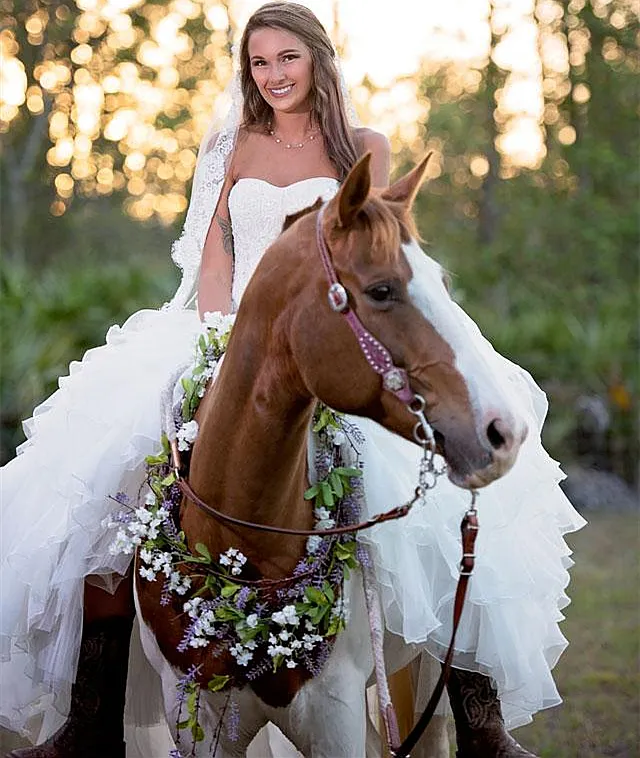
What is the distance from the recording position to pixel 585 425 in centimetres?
1341

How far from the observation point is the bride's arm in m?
3.80

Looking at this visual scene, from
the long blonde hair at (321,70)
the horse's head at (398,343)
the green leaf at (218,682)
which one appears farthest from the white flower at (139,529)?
the long blonde hair at (321,70)

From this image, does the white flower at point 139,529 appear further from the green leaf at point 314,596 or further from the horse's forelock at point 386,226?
the horse's forelock at point 386,226

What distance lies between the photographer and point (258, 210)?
370cm

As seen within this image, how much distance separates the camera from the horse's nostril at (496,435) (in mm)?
2318

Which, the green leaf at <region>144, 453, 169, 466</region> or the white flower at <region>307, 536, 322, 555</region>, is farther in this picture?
the green leaf at <region>144, 453, 169, 466</region>

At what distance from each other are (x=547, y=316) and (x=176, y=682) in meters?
11.9

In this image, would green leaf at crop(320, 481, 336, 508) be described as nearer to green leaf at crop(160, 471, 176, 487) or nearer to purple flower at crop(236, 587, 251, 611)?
purple flower at crop(236, 587, 251, 611)

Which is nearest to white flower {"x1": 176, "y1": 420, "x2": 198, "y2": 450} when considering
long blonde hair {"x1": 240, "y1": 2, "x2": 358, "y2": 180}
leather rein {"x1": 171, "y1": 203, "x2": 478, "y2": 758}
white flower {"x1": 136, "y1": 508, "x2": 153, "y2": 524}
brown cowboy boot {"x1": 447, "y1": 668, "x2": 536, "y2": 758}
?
white flower {"x1": 136, "y1": 508, "x2": 153, "y2": 524}

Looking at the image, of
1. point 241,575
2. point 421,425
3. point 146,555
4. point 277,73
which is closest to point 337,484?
point 241,575

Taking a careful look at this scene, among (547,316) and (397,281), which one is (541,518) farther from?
(547,316)

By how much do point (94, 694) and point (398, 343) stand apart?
185cm

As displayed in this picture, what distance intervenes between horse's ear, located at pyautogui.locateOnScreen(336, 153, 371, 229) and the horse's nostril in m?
0.57

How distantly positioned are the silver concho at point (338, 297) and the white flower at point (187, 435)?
781mm
